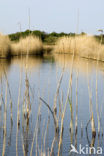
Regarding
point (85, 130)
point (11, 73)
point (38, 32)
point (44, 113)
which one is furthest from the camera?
point (38, 32)

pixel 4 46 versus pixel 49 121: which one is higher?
pixel 4 46

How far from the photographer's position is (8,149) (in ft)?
11.5

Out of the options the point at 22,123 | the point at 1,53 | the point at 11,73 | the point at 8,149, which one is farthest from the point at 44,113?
the point at 1,53

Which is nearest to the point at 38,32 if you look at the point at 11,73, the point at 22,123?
the point at 11,73

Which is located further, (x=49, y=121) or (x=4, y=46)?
(x=4, y=46)

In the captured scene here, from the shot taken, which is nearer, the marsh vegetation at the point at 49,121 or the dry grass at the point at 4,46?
the marsh vegetation at the point at 49,121

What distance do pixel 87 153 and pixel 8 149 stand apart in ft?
2.76

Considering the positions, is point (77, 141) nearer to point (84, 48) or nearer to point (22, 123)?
point (22, 123)

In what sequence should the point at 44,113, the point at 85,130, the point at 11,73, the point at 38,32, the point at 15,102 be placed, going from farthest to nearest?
1. the point at 38,32
2. the point at 11,73
3. the point at 15,102
4. the point at 44,113
5. the point at 85,130

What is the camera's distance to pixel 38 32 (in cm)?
2688

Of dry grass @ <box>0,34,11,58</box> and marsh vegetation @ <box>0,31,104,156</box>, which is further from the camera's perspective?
dry grass @ <box>0,34,11,58</box>

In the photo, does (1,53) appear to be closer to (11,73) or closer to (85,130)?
(11,73)

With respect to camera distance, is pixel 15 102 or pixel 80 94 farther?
pixel 80 94

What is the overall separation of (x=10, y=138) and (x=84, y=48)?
11.8 metres
